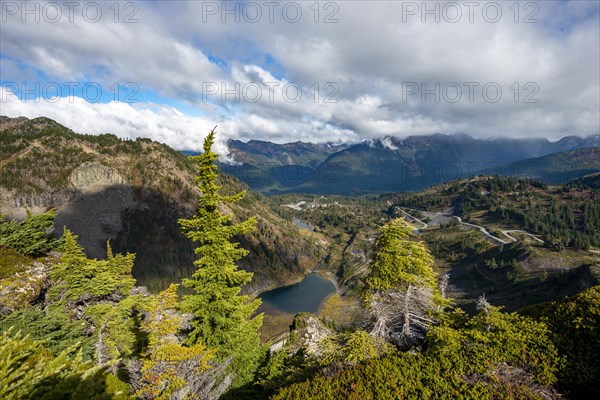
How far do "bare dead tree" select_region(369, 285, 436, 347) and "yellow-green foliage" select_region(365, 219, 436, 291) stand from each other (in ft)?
1.74

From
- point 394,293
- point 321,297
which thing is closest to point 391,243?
point 394,293

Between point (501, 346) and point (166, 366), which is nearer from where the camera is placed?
point (501, 346)

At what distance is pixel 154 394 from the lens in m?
16.2

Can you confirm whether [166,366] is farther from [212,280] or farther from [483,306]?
[483,306]

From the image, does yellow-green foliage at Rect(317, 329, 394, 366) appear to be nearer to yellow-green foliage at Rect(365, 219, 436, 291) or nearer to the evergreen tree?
yellow-green foliage at Rect(365, 219, 436, 291)

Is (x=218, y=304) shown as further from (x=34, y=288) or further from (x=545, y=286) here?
(x=545, y=286)

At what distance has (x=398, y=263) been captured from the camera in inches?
711

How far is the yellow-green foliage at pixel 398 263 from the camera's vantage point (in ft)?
59.0

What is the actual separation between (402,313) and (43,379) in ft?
54.8

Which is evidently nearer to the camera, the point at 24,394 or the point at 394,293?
the point at 24,394

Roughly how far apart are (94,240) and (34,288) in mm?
199960

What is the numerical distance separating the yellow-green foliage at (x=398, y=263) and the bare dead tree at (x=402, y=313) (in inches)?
20.9

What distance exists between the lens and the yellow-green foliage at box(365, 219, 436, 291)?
59.0 feet

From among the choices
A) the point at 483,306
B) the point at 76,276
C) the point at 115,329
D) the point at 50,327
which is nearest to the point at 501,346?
the point at 483,306
